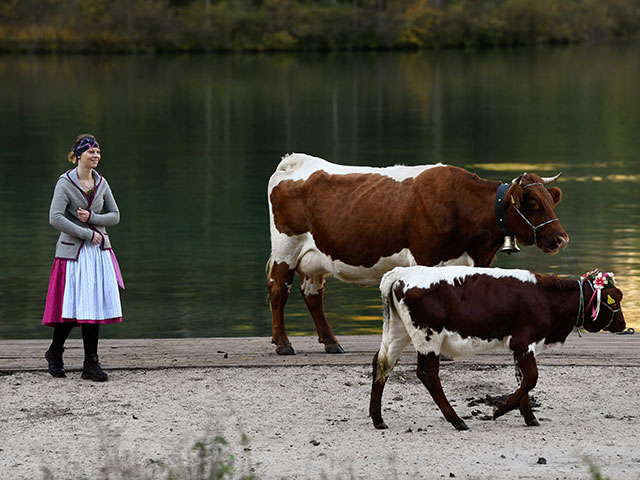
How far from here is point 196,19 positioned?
9400 centimetres

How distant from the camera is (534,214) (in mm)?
9461

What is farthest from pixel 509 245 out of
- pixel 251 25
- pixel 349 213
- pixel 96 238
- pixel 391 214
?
pixel 251 25

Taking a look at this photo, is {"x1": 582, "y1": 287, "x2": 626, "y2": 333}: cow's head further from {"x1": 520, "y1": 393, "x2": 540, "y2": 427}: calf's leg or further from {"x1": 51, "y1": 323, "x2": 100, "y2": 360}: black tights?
{"x1": 51, "y1": 323, "x2": 100, "y2": 360}: black tights

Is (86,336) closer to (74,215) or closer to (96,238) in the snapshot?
(96,238)

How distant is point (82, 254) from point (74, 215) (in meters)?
0.30

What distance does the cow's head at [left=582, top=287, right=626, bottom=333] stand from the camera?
8.29m

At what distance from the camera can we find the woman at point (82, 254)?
30.0ft

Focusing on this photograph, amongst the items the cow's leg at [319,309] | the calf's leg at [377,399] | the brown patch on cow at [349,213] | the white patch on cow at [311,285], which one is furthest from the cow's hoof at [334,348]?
the calf's leg at [377,399]

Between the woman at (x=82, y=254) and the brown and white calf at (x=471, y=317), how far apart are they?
228cm

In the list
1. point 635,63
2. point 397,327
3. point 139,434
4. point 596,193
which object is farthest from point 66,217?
point 635,63

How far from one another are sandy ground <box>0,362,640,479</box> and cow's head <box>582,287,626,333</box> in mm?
647

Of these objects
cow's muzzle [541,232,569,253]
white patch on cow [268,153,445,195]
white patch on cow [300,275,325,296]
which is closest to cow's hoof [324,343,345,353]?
white patch on cow [300,275,325,296]

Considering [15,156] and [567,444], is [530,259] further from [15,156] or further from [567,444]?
[15,156]

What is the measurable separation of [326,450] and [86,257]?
2601 millimetres
